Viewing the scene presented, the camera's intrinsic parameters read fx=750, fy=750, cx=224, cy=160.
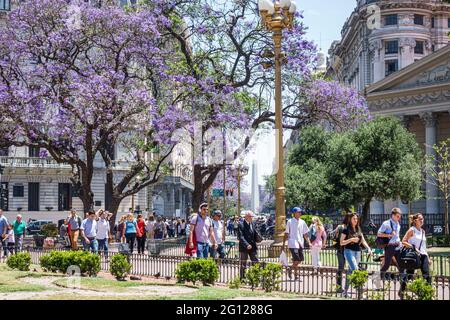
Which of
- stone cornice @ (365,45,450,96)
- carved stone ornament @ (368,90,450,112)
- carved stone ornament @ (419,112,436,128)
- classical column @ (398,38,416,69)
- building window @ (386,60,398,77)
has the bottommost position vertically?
carved stone ornament @ (419,112,436,128)

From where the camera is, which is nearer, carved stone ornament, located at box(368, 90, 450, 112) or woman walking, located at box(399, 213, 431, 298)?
woman walking, located at box(399, 213, 431, 298)

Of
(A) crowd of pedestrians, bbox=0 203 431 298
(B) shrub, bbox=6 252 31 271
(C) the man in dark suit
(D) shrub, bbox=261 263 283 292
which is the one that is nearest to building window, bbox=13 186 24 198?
(A) crowd of pedestrians, bbox=0 203 431 298

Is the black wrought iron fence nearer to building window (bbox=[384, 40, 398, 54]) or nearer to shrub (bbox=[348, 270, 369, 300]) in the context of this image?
shrub (bbox=[348, 270, 369, 300])

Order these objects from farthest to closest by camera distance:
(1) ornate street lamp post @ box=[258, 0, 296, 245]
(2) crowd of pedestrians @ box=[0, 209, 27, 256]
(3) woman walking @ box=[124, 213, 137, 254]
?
(3) woman walking @ box=[124, 213, 137, 254] < (2) crowd of pedestrians @ box=[0, 209, 27, 256] < (1) ornate street lamp post @ box=[258, 0, 296, 245]

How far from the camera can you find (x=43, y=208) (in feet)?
189

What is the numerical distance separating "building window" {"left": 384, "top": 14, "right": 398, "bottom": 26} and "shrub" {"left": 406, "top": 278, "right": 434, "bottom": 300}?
61492mm

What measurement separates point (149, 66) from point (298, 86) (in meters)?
6.43

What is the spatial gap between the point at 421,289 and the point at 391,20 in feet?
203

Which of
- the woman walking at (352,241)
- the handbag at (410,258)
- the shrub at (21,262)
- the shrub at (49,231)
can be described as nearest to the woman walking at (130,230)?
the shrub at (21,262)

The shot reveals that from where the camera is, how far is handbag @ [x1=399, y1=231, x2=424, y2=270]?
14.2 meters

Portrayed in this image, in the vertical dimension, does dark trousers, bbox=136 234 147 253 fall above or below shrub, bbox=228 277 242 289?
above

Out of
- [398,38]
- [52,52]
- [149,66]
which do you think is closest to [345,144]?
[149,66]
